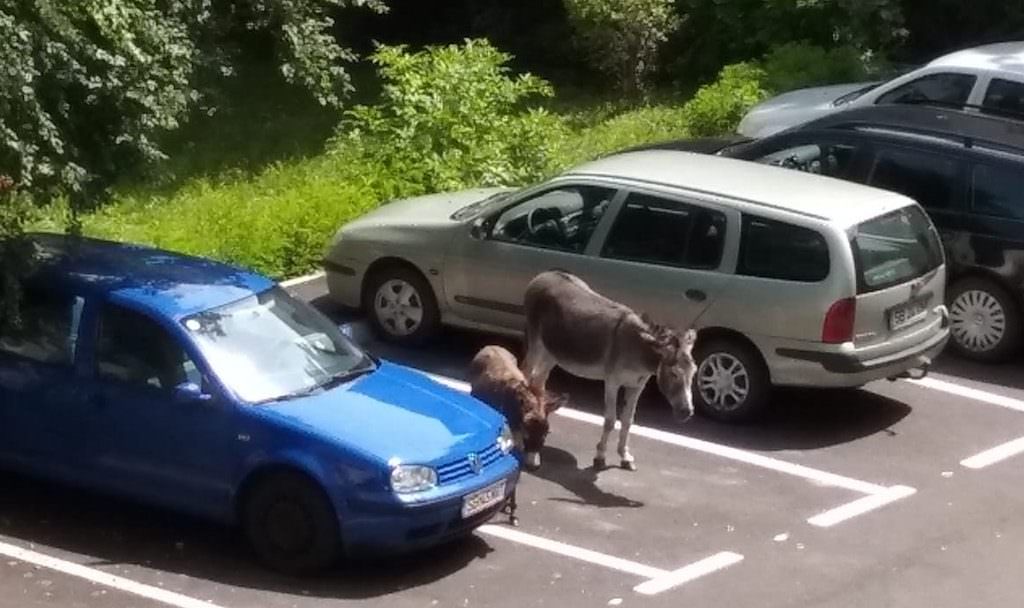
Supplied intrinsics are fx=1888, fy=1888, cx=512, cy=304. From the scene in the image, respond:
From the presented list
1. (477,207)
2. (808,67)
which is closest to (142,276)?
(477,207)

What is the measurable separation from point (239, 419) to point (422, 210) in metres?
4.89

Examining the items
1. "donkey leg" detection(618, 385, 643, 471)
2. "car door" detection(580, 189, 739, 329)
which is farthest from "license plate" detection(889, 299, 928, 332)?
"donkey leg" detection(618, 385, 643, 471)

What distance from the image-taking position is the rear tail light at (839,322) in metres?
12.9

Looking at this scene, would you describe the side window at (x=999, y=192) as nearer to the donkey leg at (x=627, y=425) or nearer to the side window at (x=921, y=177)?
the side window at (x=921, y=177)

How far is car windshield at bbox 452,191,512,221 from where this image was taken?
14.5 metres

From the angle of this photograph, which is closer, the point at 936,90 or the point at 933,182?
A: the point at 933,182

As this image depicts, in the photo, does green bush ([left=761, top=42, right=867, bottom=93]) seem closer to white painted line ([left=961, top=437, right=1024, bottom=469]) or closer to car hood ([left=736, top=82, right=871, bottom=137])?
car hood ([left=736, top=82, right=871, bottom=137])

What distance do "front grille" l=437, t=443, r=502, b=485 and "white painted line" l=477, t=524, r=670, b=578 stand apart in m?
0.58

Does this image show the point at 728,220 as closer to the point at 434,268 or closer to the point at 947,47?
the point at 434,268

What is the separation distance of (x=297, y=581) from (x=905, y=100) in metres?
10.7

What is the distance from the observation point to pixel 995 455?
1291cm

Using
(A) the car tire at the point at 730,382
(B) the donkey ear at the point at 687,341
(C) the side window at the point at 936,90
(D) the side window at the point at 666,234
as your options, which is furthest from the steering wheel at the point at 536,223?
A: (C) the side window at the point at 936,90

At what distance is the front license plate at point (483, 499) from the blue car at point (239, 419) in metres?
0.01

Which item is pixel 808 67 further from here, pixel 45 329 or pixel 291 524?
pixel 291 524
